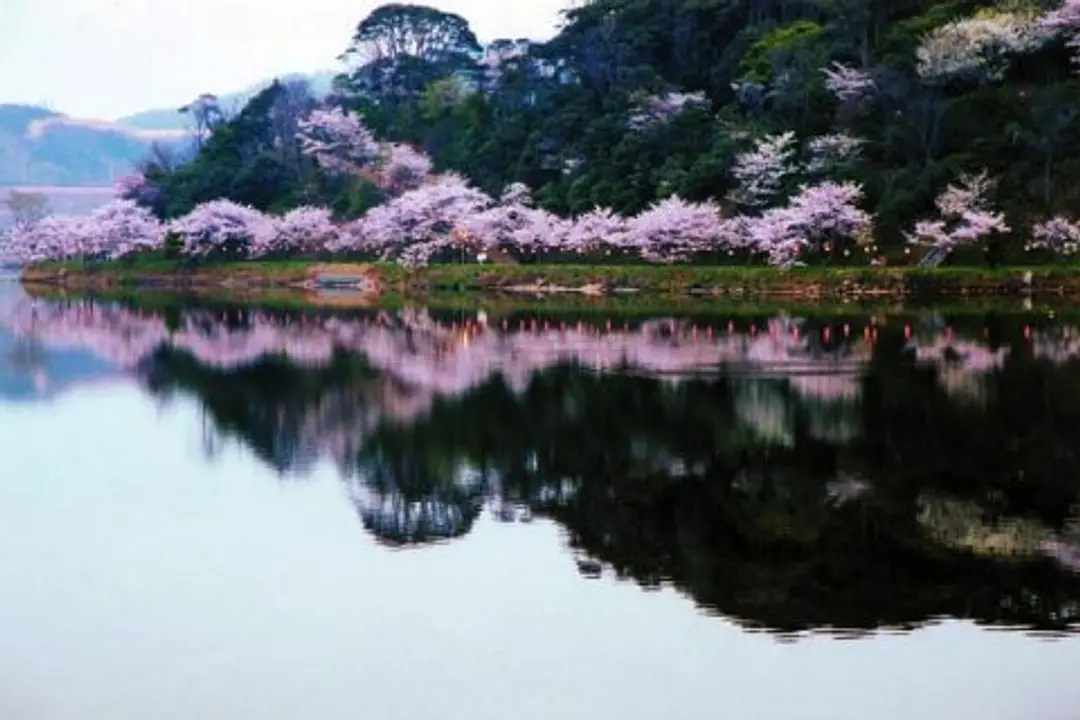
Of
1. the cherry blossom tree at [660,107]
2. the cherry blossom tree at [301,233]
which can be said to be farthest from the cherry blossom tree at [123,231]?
the cherry blossom tree at [660,107]

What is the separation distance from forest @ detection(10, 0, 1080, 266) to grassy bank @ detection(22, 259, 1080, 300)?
108 centimetres

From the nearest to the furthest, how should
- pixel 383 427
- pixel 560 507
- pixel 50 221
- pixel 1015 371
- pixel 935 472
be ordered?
pixel 560 507 < pixel 935 472 < pixel 383 427 < pixel 1015 371 < pixel 50 221

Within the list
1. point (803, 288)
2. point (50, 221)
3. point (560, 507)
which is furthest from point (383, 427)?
point (50, 221)

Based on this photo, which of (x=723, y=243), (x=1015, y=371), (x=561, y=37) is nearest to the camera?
(x=1015, y=371)

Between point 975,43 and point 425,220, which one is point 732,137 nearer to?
point 975,43

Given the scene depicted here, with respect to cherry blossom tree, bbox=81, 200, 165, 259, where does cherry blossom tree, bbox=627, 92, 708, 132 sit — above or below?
above

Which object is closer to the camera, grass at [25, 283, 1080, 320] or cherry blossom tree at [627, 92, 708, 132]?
grass at [25, 283, 1080, 320]

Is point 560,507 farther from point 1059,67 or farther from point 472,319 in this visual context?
point 1059,67

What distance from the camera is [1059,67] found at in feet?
180

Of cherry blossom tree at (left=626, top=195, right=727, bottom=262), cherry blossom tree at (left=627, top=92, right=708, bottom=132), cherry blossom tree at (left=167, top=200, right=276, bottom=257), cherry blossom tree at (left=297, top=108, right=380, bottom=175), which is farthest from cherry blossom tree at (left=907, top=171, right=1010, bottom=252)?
cherry blossom tree at (left=297, top=108, right=380, bottom=175)

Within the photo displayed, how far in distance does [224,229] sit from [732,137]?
30315mm

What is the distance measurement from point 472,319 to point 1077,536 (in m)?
32.0

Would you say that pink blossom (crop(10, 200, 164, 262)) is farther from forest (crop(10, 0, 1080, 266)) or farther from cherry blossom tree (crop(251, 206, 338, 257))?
cherry blossom tree (crop(251, 206, 338, 257))

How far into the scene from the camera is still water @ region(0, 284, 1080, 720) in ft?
34.3
